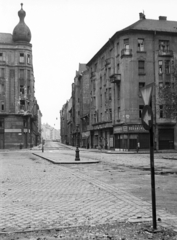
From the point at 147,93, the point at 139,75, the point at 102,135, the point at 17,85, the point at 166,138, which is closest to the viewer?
the point at 147,93

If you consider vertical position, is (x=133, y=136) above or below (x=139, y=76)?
below

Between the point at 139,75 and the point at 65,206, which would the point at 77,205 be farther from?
Result: the point at 139,75

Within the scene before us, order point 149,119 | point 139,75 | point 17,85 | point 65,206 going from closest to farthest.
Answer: point 149,119 < point 65,206 < point 139,75 < point 17,85

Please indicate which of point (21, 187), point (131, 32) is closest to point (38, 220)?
point (21, 187)

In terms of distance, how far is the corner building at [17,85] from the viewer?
59094mm

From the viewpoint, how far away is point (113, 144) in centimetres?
5034

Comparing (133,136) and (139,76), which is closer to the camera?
(133,136)

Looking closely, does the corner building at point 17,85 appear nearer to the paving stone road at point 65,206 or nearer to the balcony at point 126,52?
the balcony at point 126,52

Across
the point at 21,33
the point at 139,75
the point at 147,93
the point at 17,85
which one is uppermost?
the point at 21,33

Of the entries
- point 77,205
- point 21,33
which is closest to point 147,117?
point 77,205

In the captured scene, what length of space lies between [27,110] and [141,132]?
25.1m

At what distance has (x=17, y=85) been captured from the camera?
2388 inches

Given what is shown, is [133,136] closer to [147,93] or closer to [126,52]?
[126,52]

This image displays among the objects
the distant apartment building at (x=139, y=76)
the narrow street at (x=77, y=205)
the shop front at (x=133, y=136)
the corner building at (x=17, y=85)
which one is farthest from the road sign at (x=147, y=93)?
the corner building at (x=17, y=85)
